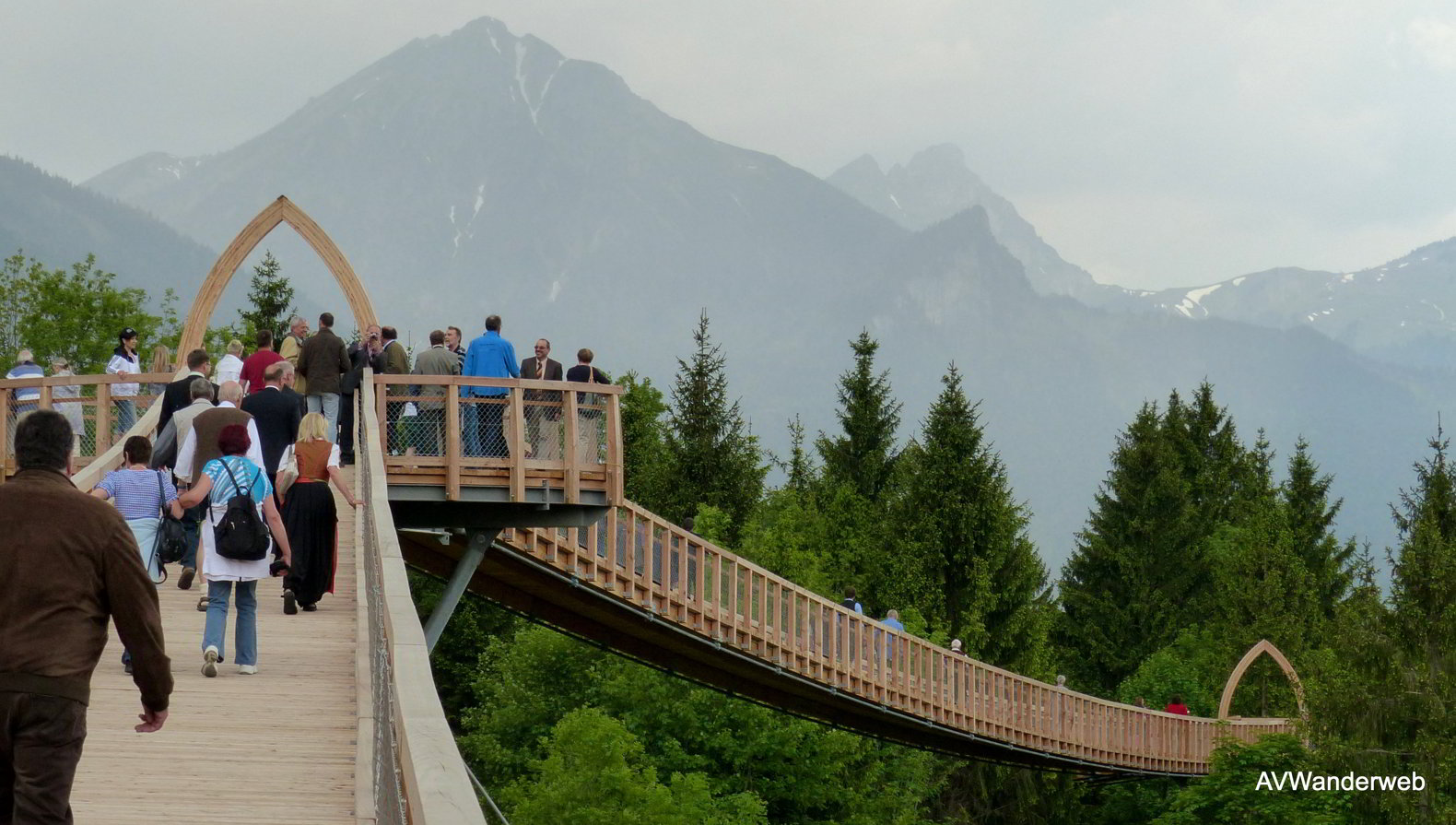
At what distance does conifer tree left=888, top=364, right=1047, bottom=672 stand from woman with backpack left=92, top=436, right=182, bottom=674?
38488 millimetres

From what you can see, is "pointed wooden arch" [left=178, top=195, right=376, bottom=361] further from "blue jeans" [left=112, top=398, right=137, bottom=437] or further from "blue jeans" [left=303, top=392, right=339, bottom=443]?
"blue jeans" [left=303, top=392, right=339, bottom=443]

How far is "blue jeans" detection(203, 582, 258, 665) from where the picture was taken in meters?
10.2

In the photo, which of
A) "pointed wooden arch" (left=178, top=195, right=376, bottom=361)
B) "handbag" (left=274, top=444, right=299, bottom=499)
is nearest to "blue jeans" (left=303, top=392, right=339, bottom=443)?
"pointed wooden arch" (left=178, top=195, right=376, bottom=361)

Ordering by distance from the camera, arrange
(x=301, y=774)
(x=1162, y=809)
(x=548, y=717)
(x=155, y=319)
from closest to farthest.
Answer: (x=301, y=774) → (x=548, y=717) → (x=1162, y=809) → (x=155, y=319)

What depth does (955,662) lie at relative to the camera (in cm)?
2638

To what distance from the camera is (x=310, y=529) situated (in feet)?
40.0

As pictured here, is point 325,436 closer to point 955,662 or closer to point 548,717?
point 955,662

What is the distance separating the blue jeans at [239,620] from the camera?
33.3 feet

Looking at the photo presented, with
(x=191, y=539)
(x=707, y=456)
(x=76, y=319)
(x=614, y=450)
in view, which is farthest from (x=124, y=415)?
(x=76, y=319)

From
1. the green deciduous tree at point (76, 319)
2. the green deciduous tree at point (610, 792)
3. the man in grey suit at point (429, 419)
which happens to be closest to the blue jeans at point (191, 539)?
the man in grey suit at point (429, 419)

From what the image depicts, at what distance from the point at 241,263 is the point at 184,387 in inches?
441

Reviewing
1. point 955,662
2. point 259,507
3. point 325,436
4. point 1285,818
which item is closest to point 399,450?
point 325,436

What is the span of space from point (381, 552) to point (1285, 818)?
33779mm

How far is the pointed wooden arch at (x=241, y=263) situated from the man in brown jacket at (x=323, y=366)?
13.7ft
